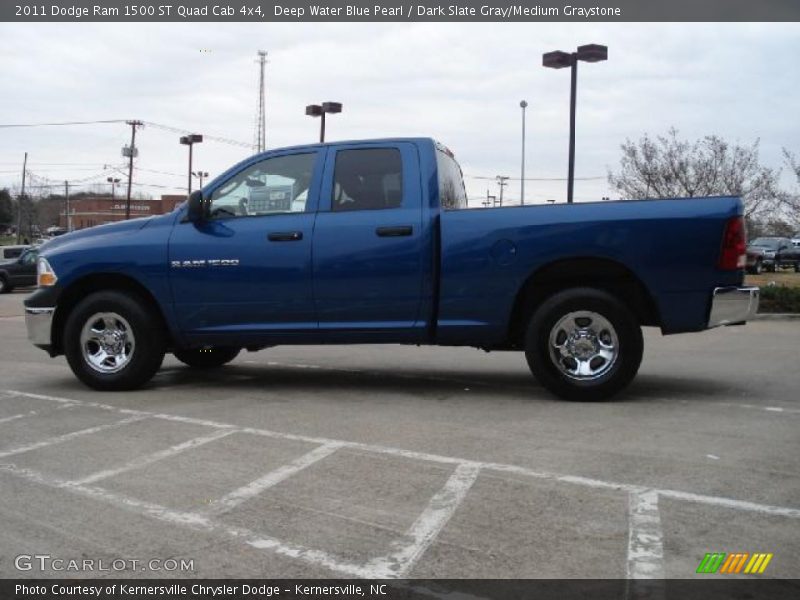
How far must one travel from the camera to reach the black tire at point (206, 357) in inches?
330

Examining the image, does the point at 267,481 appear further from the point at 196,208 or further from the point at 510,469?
the point at 196,208

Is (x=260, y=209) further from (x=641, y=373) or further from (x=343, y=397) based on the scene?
(x=641, y=373)

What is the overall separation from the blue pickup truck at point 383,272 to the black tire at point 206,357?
1328 millimetres

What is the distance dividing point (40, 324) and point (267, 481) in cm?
372

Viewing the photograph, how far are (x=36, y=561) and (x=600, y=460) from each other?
3.05 metres

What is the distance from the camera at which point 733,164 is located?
26.9 m

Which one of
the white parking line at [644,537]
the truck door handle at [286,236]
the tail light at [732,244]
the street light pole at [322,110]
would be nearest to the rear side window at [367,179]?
the truck door handle at [286,236]

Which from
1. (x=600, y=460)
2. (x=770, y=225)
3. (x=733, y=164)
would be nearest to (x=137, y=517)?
(x=600, y=460)

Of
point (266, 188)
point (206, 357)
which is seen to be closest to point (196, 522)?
point (266, 188)

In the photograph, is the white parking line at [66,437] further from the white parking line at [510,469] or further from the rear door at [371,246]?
the rear door at [371,246]

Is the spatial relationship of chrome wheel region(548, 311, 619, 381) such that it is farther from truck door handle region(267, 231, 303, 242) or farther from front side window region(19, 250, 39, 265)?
front side window region(19, 250, 39, 265)

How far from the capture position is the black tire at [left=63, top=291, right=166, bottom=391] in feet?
22.5

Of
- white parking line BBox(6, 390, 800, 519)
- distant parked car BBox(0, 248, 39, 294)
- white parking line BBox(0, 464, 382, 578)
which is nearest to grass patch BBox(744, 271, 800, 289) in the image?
white parking line BBox(6, 390, 800, 519)

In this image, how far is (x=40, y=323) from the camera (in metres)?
7.01
